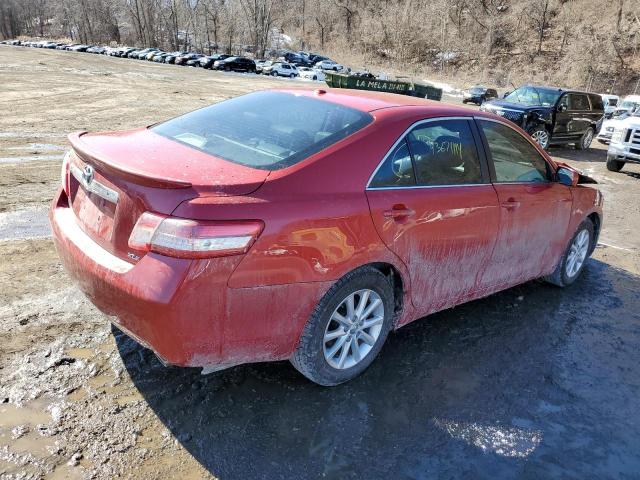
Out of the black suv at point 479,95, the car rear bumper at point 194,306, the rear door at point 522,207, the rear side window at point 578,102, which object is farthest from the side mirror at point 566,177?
the black suv at point 479,95

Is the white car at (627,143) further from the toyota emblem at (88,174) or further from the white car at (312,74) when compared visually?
the white car at (312,74)

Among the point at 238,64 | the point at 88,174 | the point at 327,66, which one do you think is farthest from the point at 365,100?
the point at 327,66

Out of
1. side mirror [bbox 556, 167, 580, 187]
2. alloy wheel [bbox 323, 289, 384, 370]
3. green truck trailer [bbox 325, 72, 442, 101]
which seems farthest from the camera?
green truck trailer [bbox 325, 72, 442, 101]

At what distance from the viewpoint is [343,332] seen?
309 centimetres

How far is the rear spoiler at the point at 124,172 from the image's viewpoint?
2.48 metres

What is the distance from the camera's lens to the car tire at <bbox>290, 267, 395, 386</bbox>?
289 cm

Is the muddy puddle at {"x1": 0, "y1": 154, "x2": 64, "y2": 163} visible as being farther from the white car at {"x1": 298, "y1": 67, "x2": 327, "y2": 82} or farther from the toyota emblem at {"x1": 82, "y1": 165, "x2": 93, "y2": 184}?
the white car at {"x1": 298, "y1": 67, "x2": 327, "y2": 82}

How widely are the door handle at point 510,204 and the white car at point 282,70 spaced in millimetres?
50510

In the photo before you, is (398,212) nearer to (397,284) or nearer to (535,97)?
(397,284)

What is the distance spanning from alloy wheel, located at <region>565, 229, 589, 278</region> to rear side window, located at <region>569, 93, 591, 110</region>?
37.9ft

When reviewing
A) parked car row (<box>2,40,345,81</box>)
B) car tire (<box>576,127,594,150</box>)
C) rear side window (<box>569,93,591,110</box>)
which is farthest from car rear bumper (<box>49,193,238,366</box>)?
parked car row (<box>2,40,345,81</box>)

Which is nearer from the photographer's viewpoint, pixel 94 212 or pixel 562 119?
pixel 94 212

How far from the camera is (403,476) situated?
261 centimetres

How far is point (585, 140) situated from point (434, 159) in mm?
15116
